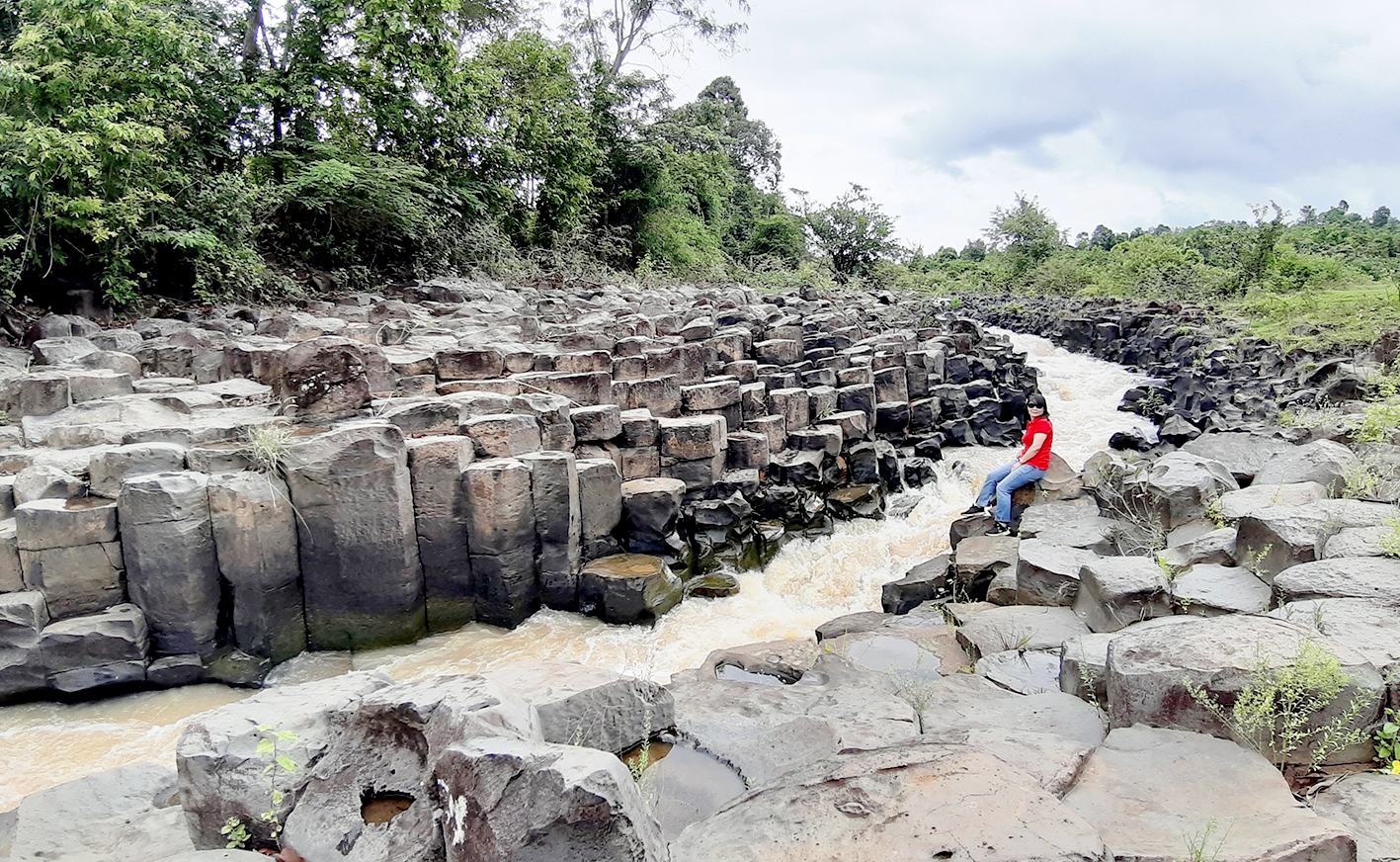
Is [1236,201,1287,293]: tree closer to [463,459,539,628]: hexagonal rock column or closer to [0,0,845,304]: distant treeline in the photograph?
[0,0,845,304]: distant treeline

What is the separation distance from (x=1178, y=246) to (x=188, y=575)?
32.3 m

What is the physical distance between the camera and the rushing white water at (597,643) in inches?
186

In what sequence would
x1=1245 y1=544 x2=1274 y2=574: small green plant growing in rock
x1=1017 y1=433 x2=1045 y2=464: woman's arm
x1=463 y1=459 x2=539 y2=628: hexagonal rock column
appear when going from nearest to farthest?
x1=1245 y1=544 x2=1274 y2=574: small green plant growing in rock → x1=463 y1=459 x2=539 y2=628: hexagonal rock column → x1=1017 y1=433 x2=1045 y2=464: woman's arm

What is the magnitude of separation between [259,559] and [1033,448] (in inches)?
289

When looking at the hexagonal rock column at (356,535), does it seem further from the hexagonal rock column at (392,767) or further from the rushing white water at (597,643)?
the hexagonal rock column at (392,767)

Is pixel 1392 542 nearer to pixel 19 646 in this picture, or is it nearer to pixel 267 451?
pixel 267 451

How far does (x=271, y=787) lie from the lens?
8.80 feet

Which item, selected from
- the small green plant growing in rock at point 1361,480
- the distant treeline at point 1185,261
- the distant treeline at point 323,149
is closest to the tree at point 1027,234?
the distant treeline at point 1185,261

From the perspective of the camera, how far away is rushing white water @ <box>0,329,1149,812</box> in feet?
15.5

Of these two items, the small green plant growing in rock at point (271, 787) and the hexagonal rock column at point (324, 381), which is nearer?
the small green plant growing in rock at point (271, 787)

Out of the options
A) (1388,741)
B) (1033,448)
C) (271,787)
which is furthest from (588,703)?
(1033,448)

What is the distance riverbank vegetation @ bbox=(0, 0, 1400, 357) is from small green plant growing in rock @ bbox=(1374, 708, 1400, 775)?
11391 mm

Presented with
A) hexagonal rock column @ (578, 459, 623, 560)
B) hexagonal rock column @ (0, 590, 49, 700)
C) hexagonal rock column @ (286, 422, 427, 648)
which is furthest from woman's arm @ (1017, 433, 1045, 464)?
hexagonal rock column @ (0, 590, 49, 700)

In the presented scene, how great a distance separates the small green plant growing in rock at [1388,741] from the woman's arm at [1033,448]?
5288mm
